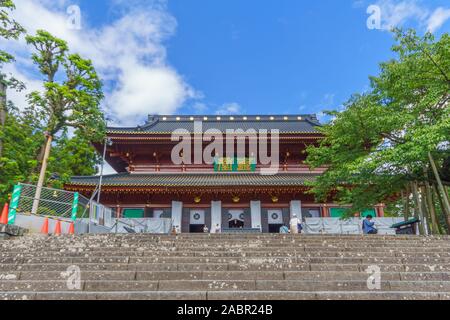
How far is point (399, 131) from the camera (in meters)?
10.5

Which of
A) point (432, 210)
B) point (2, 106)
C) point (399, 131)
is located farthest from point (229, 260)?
point (2, 106)

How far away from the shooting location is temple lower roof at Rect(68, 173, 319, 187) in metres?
14.9

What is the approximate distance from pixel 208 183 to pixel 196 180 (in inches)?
51.3

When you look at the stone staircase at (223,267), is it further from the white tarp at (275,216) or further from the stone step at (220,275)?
the white tarp at (275,216)

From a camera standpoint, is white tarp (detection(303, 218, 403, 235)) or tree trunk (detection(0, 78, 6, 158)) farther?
white tarp (detection(303, 218, 403, 235))

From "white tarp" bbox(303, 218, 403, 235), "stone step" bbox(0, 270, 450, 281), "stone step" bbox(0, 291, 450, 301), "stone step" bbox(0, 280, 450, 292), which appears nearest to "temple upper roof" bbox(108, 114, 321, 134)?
"white tarp" bbox(303, 218, 403, 235)

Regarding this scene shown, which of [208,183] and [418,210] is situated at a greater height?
[208,183]

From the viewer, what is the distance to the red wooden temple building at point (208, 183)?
49.7ft

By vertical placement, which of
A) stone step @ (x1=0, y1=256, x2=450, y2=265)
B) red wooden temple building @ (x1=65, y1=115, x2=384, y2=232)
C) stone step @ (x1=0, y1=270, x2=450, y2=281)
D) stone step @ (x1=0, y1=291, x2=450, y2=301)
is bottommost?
stone step @ (x1=0, y1=291, x2=450, y2=301)

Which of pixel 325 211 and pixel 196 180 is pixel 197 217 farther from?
pixel 325 211

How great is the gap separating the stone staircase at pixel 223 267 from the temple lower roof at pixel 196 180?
23.4 ft

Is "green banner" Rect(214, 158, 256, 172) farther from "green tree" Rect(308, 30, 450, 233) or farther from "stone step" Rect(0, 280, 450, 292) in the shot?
"stone step" Rect(0, 280, 450, 292)

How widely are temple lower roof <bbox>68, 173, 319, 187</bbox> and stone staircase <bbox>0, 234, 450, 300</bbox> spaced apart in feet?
23.4
